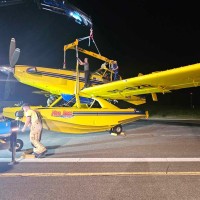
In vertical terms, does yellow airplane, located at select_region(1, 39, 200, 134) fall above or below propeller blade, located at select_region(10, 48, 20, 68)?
below

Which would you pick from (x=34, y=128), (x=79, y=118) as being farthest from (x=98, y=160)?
(x=79, y=118)

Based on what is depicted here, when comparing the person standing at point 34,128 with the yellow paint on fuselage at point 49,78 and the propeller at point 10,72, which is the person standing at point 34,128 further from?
the yellow paint on fuselage at point 49,78

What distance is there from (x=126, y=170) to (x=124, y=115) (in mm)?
5567

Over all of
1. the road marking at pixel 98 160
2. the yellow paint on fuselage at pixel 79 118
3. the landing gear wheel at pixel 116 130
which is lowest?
the road marking at pixel 98 160

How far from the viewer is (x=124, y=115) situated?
38.1 ft

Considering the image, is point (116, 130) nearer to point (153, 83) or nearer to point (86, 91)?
point (86, 91)

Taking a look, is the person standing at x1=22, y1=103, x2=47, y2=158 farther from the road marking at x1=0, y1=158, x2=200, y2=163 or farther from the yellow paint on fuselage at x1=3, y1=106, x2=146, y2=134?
the yellow paint on fuselage at x1=3, y1=106, x2=146, y2=134

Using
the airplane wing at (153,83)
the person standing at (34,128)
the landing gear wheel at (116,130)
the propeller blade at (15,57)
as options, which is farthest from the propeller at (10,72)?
the landing gear wheel at (116,130)

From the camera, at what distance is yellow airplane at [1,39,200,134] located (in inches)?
396

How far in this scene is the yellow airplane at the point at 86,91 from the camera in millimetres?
10070

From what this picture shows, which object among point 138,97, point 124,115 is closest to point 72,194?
point 124,115

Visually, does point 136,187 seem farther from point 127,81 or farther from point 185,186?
point 127,81

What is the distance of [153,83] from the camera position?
10039 millimetres

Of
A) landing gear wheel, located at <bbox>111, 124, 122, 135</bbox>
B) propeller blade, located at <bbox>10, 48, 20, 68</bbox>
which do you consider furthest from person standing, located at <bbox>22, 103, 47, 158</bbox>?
landing gear wheel, located at <bbox>111, 124, 122, 135</bbox>
